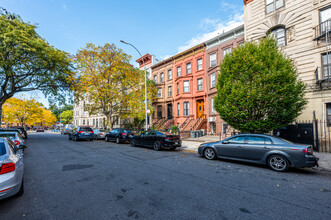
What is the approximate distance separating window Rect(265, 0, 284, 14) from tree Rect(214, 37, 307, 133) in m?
6.84

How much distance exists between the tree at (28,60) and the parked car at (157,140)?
1399cm

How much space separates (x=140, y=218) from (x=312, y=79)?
48.7 feet

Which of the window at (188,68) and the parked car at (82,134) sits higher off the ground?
the window at (188,68)

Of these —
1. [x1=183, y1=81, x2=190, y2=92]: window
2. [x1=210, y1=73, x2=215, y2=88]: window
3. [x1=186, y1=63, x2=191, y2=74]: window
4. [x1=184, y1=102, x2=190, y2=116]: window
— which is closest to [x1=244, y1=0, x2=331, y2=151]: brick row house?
[x1=210, y1=73, x2=215, y2=88]: window

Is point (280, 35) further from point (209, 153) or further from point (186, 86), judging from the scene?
point (209, 153)

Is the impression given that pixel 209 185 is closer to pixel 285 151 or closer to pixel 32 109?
pixel 285 151

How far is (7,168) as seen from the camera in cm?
338

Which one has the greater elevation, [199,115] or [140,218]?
[199,115]

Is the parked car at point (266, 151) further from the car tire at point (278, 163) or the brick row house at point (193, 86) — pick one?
the brick row house at point (193, 86)

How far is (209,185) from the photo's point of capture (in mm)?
4824

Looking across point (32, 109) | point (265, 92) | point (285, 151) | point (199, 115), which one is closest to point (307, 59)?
point (265, 92)

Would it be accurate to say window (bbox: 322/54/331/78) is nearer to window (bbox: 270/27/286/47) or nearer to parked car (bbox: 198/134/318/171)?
window (bbox: 270/27/286/47)

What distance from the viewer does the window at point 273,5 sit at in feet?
46.2

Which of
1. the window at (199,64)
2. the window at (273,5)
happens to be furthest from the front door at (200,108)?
the window at (273,5)
